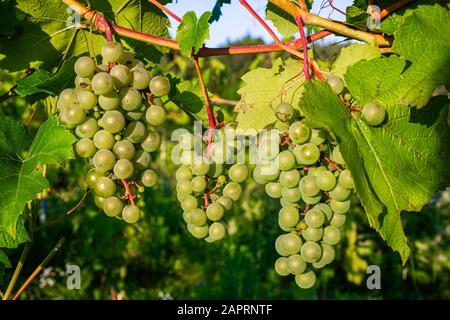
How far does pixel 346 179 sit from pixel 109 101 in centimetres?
51

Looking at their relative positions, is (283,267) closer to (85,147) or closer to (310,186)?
(310,186)

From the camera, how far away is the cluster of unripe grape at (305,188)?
1101 millimetres

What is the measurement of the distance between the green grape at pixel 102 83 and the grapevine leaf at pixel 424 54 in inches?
22.4

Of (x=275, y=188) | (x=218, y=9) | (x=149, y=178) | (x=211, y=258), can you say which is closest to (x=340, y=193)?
(x=275, y=188)

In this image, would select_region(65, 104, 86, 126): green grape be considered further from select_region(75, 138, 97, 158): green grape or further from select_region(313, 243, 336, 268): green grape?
select_region(313, 243, 336, 268): green grape

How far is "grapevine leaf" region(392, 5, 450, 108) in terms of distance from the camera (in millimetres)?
1075

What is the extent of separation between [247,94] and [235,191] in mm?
236

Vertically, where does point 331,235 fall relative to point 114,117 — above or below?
below

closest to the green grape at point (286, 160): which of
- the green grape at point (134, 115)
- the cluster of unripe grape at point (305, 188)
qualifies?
the cluster of unripe grape at point (305, 188)

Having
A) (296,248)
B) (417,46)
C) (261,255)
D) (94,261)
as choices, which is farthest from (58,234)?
(417,46)

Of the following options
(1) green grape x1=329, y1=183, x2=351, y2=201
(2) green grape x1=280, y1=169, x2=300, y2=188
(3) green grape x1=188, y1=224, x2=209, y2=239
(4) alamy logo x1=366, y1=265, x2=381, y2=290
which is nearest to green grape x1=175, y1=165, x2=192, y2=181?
(3) green grape x1=188, y1=224, x2=209, y2=239

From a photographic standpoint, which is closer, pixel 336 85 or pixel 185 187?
pixel 336 85

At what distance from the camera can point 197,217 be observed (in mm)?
1205

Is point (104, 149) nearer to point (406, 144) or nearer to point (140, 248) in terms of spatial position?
point (406, 144)
